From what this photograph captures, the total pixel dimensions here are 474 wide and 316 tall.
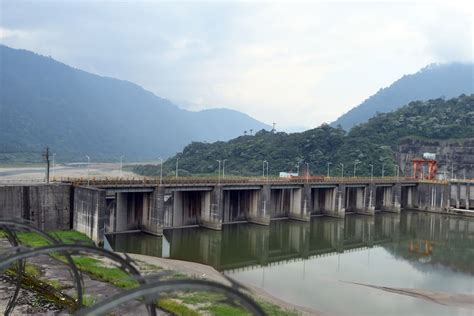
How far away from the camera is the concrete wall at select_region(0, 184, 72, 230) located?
3984 centimetres

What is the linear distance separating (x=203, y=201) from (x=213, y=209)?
7.80 feet

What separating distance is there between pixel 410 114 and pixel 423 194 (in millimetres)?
71412

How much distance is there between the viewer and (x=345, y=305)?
31.8 meters

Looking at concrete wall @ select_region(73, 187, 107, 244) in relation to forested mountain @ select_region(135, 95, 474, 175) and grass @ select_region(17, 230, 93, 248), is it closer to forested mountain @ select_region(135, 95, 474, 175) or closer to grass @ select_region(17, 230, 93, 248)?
grass @ select_region(17, 230, 93, 248)

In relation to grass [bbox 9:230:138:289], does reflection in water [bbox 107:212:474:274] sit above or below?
below

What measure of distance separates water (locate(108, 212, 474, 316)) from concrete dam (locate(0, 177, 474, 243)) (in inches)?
98.4

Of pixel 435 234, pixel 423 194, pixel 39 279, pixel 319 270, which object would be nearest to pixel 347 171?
pixel 423 194

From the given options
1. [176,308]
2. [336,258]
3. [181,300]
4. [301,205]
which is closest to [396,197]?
[301,205]

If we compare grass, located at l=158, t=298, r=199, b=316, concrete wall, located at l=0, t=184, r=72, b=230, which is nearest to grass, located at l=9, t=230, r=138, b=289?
grass, located at l=158, t=298, r=199, b=316

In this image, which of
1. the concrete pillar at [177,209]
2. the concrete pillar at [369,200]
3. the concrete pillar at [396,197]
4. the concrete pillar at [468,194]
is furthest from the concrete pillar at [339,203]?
the concrete pillar at [468,194]

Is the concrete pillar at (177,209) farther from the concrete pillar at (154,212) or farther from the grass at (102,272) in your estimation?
the grass at (102,272)

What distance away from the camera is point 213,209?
2221 inches

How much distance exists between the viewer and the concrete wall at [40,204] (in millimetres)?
39844

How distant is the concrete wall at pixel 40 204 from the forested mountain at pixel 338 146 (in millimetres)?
84023
